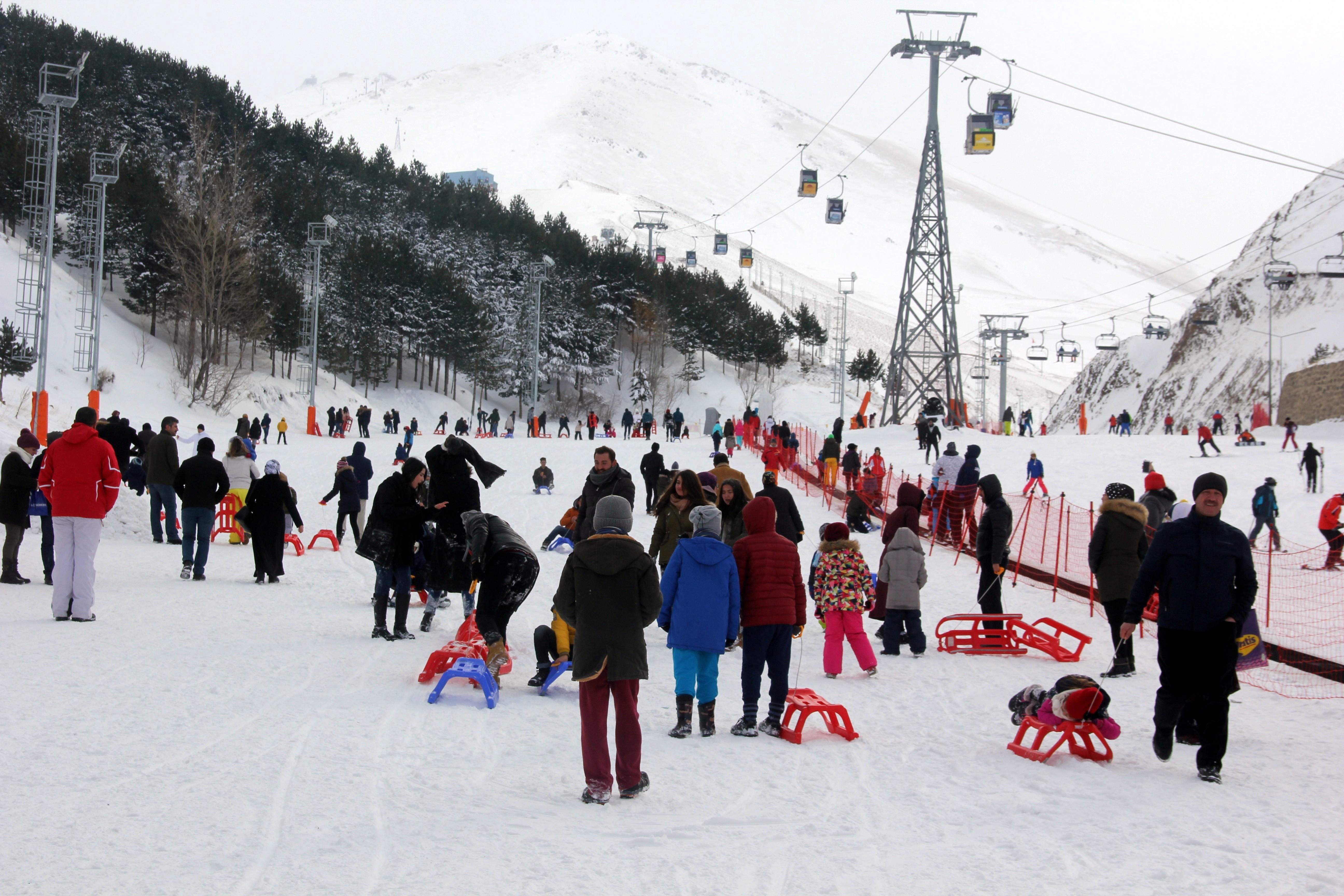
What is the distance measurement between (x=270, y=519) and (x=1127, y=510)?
906 cm

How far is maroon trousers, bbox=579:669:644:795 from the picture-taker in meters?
5.31

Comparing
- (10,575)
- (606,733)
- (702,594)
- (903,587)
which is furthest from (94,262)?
(606,733)

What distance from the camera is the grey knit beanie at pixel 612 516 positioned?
5.55 meters

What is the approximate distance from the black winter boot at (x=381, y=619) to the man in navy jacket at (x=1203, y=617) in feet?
20.2

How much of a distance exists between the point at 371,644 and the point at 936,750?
4.90 meters

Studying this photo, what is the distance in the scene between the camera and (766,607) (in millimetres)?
6910

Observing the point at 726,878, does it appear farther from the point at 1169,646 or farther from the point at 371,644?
the point at 371,644

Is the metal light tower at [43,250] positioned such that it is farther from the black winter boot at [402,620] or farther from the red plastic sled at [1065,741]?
the red plastic sled at [1065,741]

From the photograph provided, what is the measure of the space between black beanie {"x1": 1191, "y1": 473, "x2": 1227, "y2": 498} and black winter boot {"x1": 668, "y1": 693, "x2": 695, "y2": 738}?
326 cm

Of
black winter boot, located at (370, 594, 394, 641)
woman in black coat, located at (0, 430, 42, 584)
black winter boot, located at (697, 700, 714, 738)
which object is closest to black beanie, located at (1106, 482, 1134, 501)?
black winter boot, located at (697, 700, 714, 738)

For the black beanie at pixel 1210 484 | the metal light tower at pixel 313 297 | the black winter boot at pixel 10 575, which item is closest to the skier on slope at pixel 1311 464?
the black beanie at pixel 1210 484

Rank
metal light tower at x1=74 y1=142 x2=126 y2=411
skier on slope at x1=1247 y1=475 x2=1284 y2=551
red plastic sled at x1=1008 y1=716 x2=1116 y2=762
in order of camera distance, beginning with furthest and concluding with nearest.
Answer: metal light tower at x1=74 y1=142 x2=126 y2=411 → skier on slope at x1=1247 y1=475 x2=1284 y2=551 → red plastic sled at x1=1008 y1=716 x2=1116 y2=762

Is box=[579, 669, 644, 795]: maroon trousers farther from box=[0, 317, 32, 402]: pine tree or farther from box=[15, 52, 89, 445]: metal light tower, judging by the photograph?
box=[0, 317, 32, 402]: pine tree

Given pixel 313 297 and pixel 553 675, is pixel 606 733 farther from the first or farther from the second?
pixel 313 297
